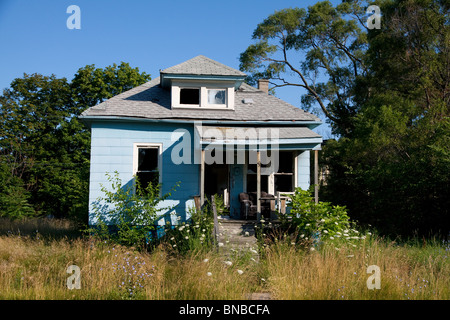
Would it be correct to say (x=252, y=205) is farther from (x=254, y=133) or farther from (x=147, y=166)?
(x=147, y=166)

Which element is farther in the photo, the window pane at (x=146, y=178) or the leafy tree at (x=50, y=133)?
the leafy tree at (x=50, y=133)

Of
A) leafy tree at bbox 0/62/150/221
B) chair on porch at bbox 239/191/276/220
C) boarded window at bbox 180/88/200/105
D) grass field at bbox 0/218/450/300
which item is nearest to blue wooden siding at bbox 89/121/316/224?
chair on porch at bbox 239/191/276/220

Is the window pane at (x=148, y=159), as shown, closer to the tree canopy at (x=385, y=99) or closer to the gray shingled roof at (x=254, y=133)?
the gray shingled roof at (x=254, y=133)

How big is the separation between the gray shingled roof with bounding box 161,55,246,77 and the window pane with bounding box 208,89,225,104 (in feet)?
2.37

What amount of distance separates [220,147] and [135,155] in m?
3.07

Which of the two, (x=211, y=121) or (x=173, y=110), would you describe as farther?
(x=173, y=110)

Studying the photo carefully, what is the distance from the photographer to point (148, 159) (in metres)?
12.4

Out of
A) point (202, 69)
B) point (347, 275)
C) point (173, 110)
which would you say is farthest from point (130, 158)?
point (347, 275)

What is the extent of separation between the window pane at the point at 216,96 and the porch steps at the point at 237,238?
4924mm

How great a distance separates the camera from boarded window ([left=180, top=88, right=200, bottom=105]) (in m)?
13.8

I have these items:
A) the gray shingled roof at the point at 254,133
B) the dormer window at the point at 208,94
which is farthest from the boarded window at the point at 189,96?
the gray shingled roof at the point at 254,133

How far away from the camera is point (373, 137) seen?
16766 mm

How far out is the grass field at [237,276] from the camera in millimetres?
6180
